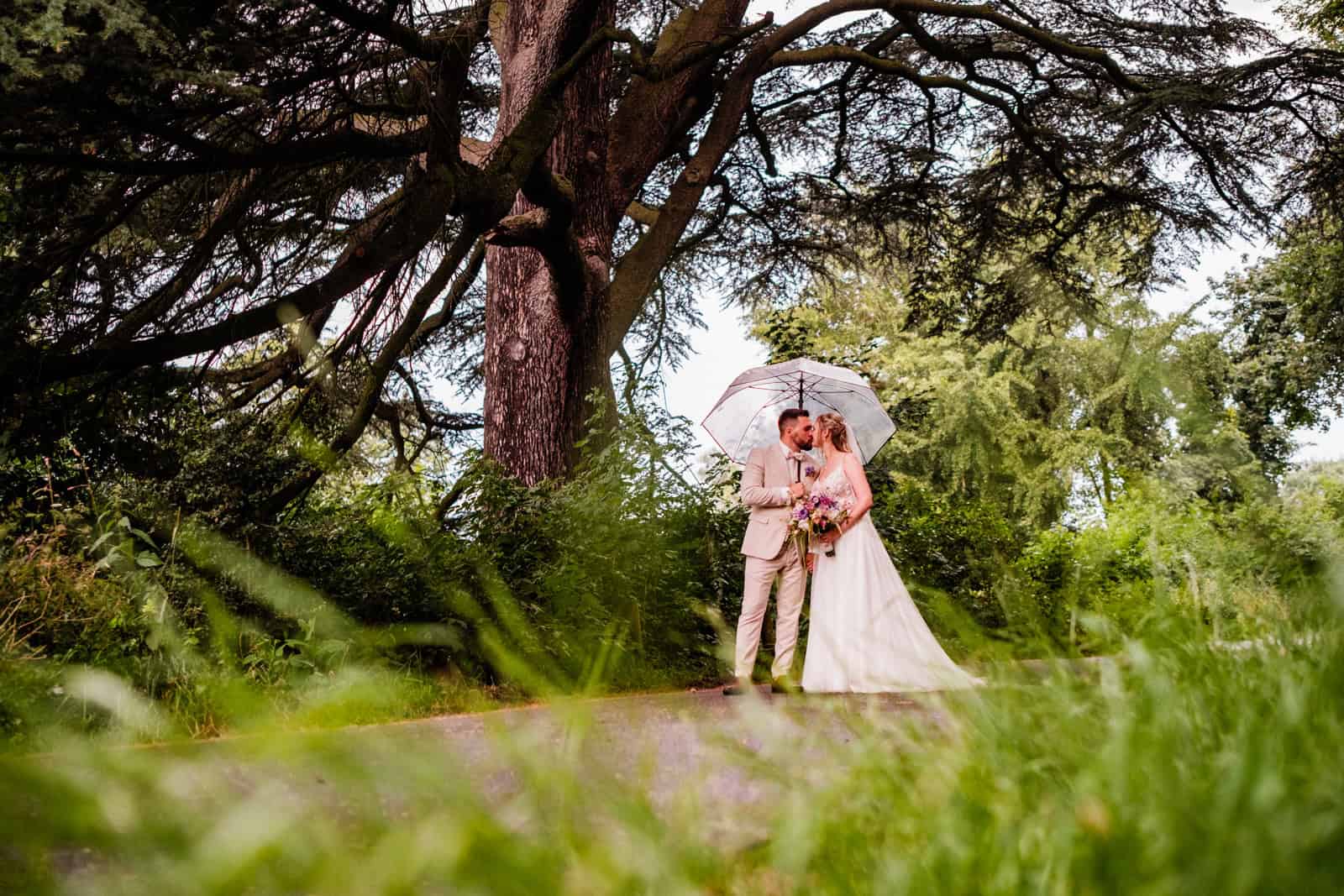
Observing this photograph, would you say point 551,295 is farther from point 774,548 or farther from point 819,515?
point 819,515

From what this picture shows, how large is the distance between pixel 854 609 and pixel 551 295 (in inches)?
183

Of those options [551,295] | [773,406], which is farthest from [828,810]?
[551,295]

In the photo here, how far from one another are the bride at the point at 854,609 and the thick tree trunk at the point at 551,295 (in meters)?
3.03

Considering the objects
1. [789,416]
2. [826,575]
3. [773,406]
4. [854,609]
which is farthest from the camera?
[773,406]

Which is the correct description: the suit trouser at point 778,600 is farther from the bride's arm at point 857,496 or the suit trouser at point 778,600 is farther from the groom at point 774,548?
the bride's arm at point 857,496

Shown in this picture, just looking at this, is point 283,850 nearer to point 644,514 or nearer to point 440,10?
point 644,514

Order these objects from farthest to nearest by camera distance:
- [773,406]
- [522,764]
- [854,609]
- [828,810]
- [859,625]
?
1. [773,406]
2. [854,609]
3. [859,625]
4. [828,810]
5. [522,764]

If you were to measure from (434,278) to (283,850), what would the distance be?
7039mm

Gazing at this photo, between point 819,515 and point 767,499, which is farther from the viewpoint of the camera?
point 767,499

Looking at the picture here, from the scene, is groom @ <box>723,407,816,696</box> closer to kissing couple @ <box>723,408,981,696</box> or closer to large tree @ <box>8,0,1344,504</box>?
kissing couple @ <box>723,408,981,696</box>

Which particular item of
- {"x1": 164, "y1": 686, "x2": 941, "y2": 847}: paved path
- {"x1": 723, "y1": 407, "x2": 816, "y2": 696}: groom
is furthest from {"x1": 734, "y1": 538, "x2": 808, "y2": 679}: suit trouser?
{"x1": 164, "y1": 686, "x2": 941, "y2": 847}: paved path

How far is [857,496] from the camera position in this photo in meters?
7.15

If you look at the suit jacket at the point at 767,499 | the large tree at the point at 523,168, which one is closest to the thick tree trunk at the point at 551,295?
the large tree at the point at 523,168

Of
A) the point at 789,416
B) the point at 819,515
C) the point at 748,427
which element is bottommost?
the point at 819,515
